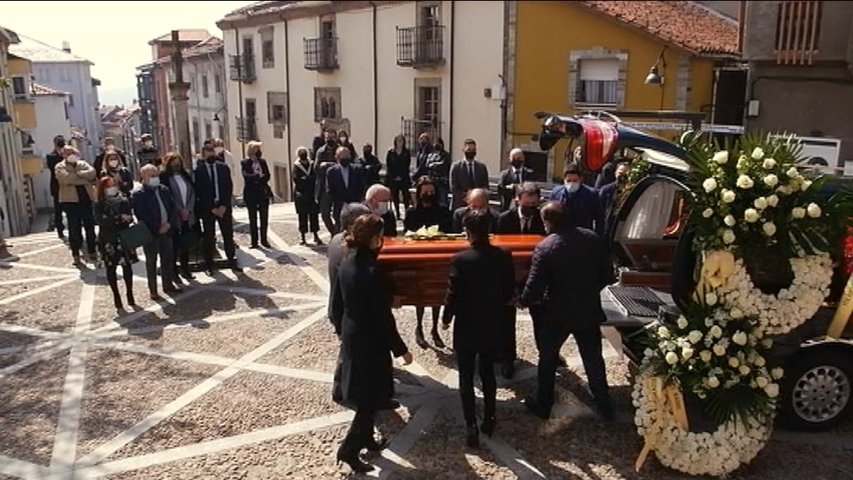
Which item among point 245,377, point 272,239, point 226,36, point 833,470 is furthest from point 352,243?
point 226,36

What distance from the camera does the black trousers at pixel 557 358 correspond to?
205 inches

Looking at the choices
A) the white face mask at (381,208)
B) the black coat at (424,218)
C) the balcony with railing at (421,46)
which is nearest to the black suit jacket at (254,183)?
the black coat at (424,218)

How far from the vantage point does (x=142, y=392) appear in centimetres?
593

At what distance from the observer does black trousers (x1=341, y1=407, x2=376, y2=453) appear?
462 cm

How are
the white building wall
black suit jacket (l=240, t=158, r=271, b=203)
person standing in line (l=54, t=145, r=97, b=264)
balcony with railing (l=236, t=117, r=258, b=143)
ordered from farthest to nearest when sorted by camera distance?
the white building wall, balcony with railing (l=236, t=117, r=258, b=143), black suit jacket (l=240, t=158, r=271, b=203), person standing in line (l=54, t=145, r=97, b=264)

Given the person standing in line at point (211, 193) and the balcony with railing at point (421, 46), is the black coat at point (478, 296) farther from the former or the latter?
the balcony with railing at point (421, 46)

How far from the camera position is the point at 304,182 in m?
11.0

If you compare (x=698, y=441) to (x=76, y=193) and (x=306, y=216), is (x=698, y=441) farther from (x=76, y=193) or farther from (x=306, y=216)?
(x=76, y=193)

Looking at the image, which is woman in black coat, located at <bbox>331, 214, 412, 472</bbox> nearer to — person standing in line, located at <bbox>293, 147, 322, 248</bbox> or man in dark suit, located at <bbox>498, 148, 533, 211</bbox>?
man in dark suit, located at <bbox>498, 148, 533, 211</bbox>

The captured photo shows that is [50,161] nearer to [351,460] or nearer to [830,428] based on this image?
[351,460]

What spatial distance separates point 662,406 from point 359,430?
Answer: 200 cm

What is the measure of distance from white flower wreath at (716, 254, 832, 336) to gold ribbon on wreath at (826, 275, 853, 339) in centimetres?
56

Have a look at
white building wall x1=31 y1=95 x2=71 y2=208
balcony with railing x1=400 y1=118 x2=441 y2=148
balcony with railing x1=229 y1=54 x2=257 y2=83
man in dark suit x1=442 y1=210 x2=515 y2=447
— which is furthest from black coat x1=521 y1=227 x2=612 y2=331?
white building wall x1=31 y1=95 x2=71 y2=208

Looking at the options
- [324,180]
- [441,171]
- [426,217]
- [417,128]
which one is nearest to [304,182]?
[324,180]
